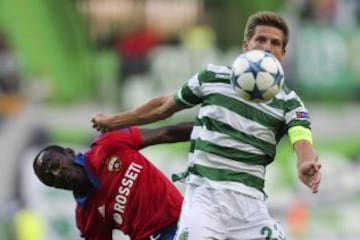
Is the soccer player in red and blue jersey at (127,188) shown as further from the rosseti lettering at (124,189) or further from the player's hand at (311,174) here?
the player's hand at (311,174)

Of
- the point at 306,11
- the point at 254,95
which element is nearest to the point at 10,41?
the point at 306,11

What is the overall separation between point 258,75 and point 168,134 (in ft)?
5.63

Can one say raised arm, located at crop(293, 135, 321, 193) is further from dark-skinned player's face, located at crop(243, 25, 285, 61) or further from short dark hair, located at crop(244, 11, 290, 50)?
short dark hair, located at crop(244, 11, 290, 50)

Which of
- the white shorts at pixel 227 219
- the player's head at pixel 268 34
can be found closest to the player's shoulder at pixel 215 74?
the player's head at pixel 268 34

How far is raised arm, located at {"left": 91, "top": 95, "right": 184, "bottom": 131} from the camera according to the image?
8.21 metres

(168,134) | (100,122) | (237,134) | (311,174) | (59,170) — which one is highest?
(168,134)

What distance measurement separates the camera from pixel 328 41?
22453 millimetres

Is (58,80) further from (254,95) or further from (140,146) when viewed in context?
(254,95)

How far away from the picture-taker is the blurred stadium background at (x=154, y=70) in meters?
21.5

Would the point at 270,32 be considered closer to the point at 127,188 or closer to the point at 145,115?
the point at 145,115

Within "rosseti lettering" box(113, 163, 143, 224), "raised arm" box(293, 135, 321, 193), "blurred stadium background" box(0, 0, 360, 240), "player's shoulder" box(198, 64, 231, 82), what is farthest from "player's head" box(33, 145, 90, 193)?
"blurred stadium background" box(0, 0, 360, 240)

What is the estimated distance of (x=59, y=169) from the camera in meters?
8.66

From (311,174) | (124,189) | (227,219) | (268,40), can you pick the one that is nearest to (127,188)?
(124,189)

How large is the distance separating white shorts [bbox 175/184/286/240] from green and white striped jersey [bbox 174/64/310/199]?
6 centimetres
